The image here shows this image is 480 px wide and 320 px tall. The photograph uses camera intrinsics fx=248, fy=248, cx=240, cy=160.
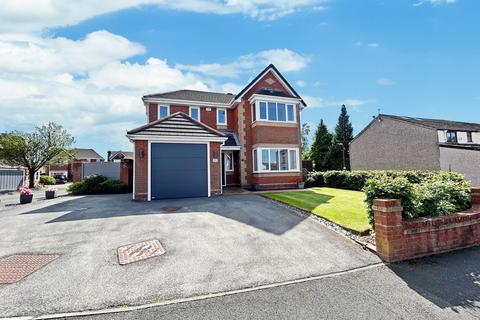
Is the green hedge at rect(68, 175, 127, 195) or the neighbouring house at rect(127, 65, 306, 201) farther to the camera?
the green hedge at rect(68, 175, 127, 195)

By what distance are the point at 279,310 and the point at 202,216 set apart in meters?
5.91

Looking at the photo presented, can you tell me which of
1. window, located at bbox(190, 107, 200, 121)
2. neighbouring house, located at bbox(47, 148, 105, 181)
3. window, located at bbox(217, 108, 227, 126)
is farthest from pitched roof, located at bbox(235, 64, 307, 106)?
neighbouring house, located at bbox(47, 148, 105, 181)

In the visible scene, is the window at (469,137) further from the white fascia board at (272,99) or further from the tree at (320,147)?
the white fascia board at (272,99)

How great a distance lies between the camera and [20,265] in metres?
5.39

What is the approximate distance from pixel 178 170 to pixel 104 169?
43.7 feet

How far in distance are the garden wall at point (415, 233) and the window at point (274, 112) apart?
12.9m

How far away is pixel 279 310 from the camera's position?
3.91 meters

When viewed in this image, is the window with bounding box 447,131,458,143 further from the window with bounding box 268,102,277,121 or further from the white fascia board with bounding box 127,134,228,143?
the white fascia board with bounding box 127,134,228,143

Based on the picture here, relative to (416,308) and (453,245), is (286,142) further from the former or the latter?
(416,308)

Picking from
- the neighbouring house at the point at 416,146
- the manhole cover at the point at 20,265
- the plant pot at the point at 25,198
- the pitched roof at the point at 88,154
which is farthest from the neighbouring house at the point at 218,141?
the pitched roof at the point at 88,154

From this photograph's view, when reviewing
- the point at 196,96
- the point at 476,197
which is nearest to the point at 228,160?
the point at 196,96

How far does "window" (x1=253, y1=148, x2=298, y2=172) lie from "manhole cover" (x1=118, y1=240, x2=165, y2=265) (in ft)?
39.0

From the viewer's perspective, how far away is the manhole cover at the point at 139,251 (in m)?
5.73

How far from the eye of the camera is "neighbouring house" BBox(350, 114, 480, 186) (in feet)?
74.0
